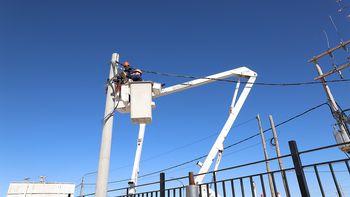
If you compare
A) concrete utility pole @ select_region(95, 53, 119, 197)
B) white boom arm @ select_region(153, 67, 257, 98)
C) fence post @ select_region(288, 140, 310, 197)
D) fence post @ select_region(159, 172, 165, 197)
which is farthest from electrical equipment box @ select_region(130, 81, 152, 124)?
fence post @ select_region(288, 140, 310, 197)

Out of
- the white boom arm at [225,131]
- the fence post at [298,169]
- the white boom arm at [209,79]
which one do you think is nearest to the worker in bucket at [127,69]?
the white boom arm at [209,79]

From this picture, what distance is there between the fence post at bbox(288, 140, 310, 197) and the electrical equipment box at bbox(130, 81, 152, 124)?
2.60 m

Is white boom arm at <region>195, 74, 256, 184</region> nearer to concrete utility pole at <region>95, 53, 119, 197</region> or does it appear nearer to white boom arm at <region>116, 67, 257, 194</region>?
white boom arm at <region>116, 67, 257, 194</region>

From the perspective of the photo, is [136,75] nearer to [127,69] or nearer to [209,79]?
[127,69]

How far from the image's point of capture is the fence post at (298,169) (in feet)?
12.3

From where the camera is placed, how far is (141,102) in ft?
16.5

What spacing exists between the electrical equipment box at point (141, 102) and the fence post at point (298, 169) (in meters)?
2.60

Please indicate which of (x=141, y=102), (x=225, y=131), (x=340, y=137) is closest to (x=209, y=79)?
(x=225, y=131)

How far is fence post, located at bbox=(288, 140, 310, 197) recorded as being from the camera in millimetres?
3744

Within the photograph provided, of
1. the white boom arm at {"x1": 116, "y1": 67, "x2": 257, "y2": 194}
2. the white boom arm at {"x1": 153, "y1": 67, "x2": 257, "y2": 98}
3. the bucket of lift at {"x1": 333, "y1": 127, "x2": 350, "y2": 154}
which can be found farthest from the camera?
the bucket of lift at {"x1": 333, "y1": 127, "x2": 350, "y2": 154}

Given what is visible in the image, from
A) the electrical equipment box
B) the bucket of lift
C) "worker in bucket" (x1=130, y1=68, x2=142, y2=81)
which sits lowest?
the electrical equipment box

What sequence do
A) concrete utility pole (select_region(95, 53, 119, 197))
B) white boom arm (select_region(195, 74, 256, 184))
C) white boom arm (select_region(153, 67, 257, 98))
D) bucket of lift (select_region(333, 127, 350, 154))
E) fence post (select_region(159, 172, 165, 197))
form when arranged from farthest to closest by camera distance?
bucket of lift (select_region(333, 127, 350, 154))
white boom arm (select_region(195, 74, 256, 184))
white boom arm (select_region(153, 67, 257, 98))
fence post (select_region(159, 172, 165, 197))
concrete utility pole (select_region(95, 53, 119, 197))

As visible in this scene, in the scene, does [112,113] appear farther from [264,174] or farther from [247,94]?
[247,94]

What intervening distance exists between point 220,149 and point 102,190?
4.76 m
